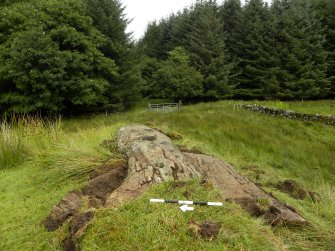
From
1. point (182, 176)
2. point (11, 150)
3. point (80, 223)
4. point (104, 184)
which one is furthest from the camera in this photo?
point (11, 150)

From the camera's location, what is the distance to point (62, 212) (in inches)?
150

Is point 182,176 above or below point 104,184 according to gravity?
above

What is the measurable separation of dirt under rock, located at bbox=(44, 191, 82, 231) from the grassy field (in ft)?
0.37

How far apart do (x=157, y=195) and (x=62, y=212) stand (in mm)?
1198

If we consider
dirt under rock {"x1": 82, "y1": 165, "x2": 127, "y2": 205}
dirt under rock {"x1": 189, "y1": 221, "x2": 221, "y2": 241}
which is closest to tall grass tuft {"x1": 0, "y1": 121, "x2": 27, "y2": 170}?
dirt under rock {"x1": 82, "y1": 165, "x2": 127, "y2": 205}

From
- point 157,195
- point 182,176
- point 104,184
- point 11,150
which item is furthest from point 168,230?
point 11,150

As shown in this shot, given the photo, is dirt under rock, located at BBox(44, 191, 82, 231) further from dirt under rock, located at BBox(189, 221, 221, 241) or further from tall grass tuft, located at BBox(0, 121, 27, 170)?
tall grass tuft, located at BBox(0, 121, 27, 170)

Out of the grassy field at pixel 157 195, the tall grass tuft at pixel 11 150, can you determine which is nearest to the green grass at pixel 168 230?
the grassy field at pixel 157 195

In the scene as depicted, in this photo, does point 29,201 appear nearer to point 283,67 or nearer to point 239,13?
point 283,67

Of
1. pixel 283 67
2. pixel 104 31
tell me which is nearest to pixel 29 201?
pixel 104 31

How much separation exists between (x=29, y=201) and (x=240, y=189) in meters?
3.04

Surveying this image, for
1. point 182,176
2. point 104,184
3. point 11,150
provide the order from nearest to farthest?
point 182,176 < point 104,184 < point 11,150

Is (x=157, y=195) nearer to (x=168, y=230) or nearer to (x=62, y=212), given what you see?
(x=168, y=230)

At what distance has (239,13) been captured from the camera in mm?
31594
